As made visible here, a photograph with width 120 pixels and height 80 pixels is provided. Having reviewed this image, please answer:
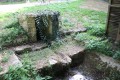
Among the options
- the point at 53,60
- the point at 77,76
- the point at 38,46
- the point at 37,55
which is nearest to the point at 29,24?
the point at 38,46

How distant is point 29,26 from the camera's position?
6.67 meters

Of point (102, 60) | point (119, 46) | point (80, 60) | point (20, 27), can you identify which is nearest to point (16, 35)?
point (20, 27)

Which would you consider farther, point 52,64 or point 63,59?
point 63,59

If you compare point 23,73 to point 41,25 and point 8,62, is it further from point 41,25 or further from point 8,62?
point 41,25

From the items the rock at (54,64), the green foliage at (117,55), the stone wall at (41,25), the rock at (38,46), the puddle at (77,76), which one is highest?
the stone wall at (41,25)

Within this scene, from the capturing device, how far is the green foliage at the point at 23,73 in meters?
4.80

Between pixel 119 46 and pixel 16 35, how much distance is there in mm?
3607

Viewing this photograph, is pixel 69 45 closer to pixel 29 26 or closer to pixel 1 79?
pixel 29 26

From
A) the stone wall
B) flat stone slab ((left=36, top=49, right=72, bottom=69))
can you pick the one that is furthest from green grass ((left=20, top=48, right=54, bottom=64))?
the stone wall

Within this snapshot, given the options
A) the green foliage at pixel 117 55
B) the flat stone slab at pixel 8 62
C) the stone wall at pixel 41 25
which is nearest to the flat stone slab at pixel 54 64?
the flat stone slab at pixel 8 62

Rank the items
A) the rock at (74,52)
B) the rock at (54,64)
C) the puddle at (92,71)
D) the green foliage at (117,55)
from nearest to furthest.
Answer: the rock at (54,64)
the puddle at (92,71)
the green foliage at (117,55)
the rock at (74,52)

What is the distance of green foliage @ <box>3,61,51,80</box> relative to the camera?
4797 millimetres

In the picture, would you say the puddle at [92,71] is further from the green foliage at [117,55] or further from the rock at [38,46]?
the rock at [38,46]

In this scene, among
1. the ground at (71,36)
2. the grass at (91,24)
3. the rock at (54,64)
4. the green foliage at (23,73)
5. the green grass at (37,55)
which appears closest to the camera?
the green foliage at (23,73)
